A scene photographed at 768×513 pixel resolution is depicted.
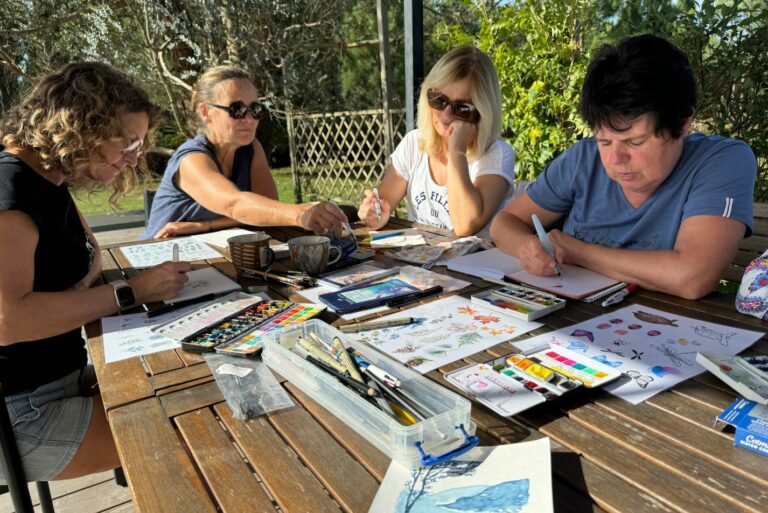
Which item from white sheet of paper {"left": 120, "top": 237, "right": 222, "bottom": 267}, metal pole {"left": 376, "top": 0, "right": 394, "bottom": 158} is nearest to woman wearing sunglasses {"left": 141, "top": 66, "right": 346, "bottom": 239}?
white sheet of paper {"left": 120, "top": 237, "right": 222, "bottom": 267}

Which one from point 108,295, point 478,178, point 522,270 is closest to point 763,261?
point 522,270

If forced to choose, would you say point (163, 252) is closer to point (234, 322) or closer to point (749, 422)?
point (234, 322)

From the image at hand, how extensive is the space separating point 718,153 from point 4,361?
1945 millimetres

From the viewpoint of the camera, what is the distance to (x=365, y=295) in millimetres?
1390

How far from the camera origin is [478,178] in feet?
7.93

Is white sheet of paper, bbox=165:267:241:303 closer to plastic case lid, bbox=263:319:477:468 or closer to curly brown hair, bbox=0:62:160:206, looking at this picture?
curly brown hair, bbox=0:62:160:206

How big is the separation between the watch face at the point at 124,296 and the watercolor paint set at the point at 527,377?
2.86ft

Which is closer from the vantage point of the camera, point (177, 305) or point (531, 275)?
point (177, 305)

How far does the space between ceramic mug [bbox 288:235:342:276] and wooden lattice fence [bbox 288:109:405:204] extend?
4.34 meters

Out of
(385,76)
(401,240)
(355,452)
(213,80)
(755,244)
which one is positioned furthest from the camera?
(385,76)

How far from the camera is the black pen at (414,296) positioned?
135 centimetres

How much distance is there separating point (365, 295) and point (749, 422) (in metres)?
0.86

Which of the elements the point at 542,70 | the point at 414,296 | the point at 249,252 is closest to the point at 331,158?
the point at 542,70

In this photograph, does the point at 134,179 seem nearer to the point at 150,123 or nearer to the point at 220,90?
the point at 150,123
